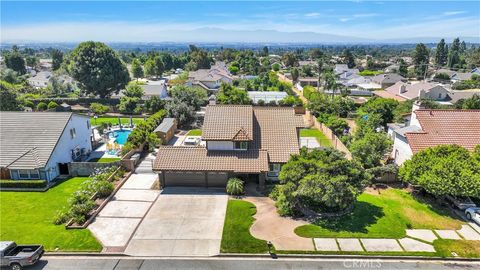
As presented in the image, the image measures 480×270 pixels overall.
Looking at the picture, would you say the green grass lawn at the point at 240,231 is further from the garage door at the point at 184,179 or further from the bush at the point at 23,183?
the bush at the point at 23,183

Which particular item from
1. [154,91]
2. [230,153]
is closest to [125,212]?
[230,153]

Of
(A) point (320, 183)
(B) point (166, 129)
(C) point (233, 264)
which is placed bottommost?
(C) point (233, 264)

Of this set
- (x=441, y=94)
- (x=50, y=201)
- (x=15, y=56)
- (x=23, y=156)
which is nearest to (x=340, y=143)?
(x=50, y=201)

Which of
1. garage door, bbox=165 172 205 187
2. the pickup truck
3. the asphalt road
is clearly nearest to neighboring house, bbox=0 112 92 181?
garage door, bbox=165 172 205 187

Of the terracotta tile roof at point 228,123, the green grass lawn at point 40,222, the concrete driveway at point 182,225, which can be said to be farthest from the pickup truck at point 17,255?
the terracotta tile roof at point 228,123

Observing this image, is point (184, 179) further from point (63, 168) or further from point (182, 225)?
point (63, 168)

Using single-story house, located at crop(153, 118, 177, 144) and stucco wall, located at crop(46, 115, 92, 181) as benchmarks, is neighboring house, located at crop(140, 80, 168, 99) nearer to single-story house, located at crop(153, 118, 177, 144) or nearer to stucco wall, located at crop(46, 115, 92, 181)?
single-story house, located at crop(153, 118, 177, 144)

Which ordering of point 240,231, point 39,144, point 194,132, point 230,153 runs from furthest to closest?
point 194,132, point 39,144, point 230,153, point 240,231
